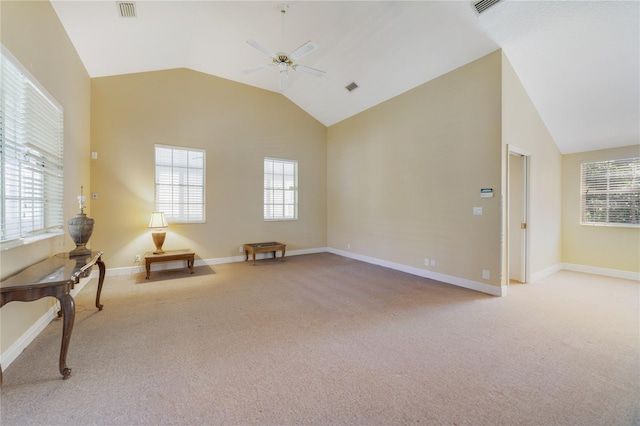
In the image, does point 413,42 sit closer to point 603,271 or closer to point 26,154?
point 26,154

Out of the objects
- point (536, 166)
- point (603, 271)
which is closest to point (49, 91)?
point (536, 166)

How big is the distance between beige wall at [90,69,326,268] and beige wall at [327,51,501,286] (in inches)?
46.4

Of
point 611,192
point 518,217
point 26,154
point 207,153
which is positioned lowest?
point 518,217

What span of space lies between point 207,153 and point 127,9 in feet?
8.81

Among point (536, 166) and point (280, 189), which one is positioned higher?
point (536, 166)

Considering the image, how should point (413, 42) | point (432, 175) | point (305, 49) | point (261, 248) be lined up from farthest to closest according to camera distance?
point (261, 248)
point (432, 175)
point (413, 42)
point (305, 49)

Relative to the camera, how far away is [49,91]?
2881mm

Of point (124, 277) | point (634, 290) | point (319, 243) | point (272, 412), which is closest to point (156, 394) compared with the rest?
point (272, 412)

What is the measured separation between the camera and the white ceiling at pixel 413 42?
125 inches

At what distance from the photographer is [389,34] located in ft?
13.0

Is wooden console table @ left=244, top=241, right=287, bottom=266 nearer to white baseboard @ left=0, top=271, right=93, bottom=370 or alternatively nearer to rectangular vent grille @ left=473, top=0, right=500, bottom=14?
white baseboard @ left=0, top=271, right=93, bottom=370

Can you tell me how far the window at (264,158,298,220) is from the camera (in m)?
6.45

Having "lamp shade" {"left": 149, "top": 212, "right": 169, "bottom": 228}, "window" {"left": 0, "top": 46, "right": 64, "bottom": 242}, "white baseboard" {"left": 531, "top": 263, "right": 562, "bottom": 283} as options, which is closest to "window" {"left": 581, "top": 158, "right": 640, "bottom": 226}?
"white baseboard" {"left": 531, "top": 263, "right": 562, "bottom": 283}

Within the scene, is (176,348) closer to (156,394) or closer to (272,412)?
(156,394)
